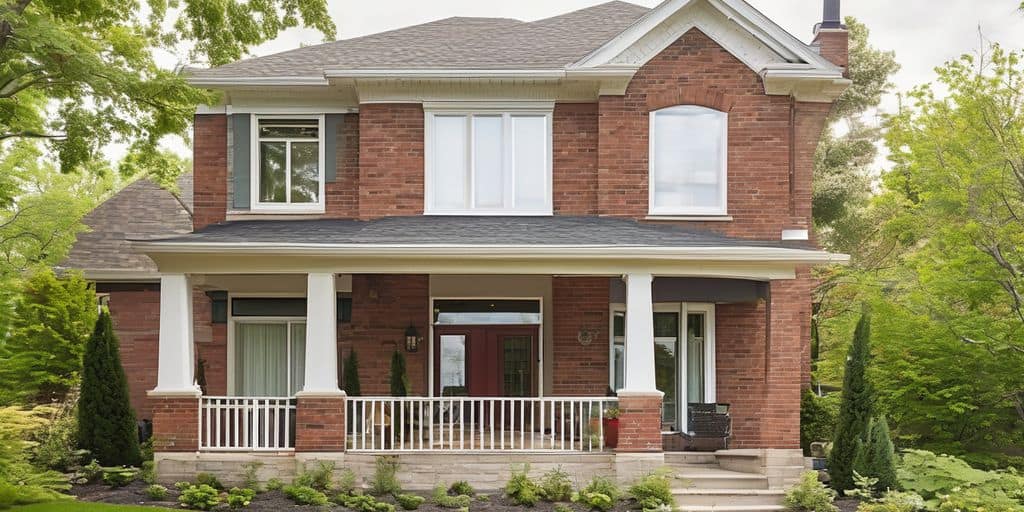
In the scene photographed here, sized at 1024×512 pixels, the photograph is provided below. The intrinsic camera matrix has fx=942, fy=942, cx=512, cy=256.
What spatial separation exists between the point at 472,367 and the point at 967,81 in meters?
10.3

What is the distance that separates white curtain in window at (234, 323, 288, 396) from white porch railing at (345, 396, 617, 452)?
195 cm

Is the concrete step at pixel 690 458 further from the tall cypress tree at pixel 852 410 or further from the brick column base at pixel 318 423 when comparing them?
the brick column base at pixel 318 423

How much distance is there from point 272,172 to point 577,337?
20.3 feet

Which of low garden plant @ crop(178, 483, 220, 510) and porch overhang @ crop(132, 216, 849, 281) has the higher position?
porch overhang @ crop(132, 216, 849, 281)

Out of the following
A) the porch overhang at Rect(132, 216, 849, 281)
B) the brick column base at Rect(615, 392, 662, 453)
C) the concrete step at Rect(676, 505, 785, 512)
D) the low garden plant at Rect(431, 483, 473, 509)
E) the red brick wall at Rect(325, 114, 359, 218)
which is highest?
the red brick wall at Rect(325, 114, 359, 218)

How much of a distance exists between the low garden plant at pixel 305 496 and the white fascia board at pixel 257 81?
7.00 m

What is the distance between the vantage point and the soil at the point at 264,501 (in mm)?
12422

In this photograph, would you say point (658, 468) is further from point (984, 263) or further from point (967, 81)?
point (967, 81)

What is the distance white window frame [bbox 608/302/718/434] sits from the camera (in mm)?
16188

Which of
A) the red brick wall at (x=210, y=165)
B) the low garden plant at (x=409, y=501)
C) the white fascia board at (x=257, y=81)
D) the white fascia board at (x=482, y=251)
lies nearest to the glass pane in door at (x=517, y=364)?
the white fascia board at (x=482, y=251)

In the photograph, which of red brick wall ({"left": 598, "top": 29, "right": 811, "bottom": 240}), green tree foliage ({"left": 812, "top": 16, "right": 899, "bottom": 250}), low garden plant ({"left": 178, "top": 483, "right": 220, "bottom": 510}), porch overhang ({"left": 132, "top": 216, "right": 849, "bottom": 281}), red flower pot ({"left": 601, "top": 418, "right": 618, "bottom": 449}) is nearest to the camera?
low garden plant ({"left": 178, "top": 483, "right": 220, "bottom": 510})

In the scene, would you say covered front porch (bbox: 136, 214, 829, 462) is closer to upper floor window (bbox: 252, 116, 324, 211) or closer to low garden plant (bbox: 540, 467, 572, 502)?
low garden plant (bbox: 540, 467, 572, 502)

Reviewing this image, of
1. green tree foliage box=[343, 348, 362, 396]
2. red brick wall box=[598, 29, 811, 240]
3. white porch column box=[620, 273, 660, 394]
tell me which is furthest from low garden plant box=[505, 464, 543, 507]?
red brick wall box=[598, 29, 811, 240]

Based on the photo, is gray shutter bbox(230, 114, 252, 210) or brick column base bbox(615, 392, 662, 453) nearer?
brick column base bbox(615, 392, 662, 453)
